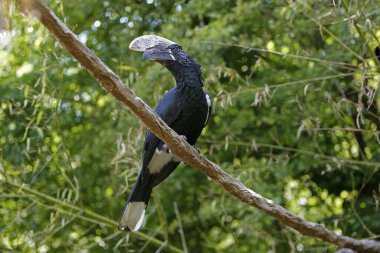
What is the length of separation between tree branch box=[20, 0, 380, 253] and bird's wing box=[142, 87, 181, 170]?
533 millimetres

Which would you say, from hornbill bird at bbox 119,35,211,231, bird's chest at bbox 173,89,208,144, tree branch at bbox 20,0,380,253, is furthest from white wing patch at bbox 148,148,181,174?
tree branch at bbox 20,0,380,253

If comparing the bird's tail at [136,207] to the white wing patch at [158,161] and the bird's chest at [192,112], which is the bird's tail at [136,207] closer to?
the white wing patch at [158,161]

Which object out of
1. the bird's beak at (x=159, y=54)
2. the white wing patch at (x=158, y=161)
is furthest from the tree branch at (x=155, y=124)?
the white wing patch at (x=158, y=161)

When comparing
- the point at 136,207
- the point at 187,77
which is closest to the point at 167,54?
the point at 187,77

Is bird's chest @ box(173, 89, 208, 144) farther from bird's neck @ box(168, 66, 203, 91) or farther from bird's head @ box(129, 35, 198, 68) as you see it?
bird's head @ box(129, 35, 198, 68)

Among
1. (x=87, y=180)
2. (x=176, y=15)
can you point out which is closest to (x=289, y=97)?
(x=176, y=15)

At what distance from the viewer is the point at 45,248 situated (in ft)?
13.9

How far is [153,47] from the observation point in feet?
8.39

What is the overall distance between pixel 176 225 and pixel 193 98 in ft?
6.27

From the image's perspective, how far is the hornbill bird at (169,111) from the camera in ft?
8.55

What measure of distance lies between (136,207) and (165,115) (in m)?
0.43

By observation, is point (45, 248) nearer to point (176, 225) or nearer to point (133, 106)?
point (176, 225)

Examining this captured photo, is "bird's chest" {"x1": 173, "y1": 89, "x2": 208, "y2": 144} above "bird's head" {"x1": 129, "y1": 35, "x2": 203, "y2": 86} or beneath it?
beneath

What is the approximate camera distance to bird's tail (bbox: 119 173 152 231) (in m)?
2.96
